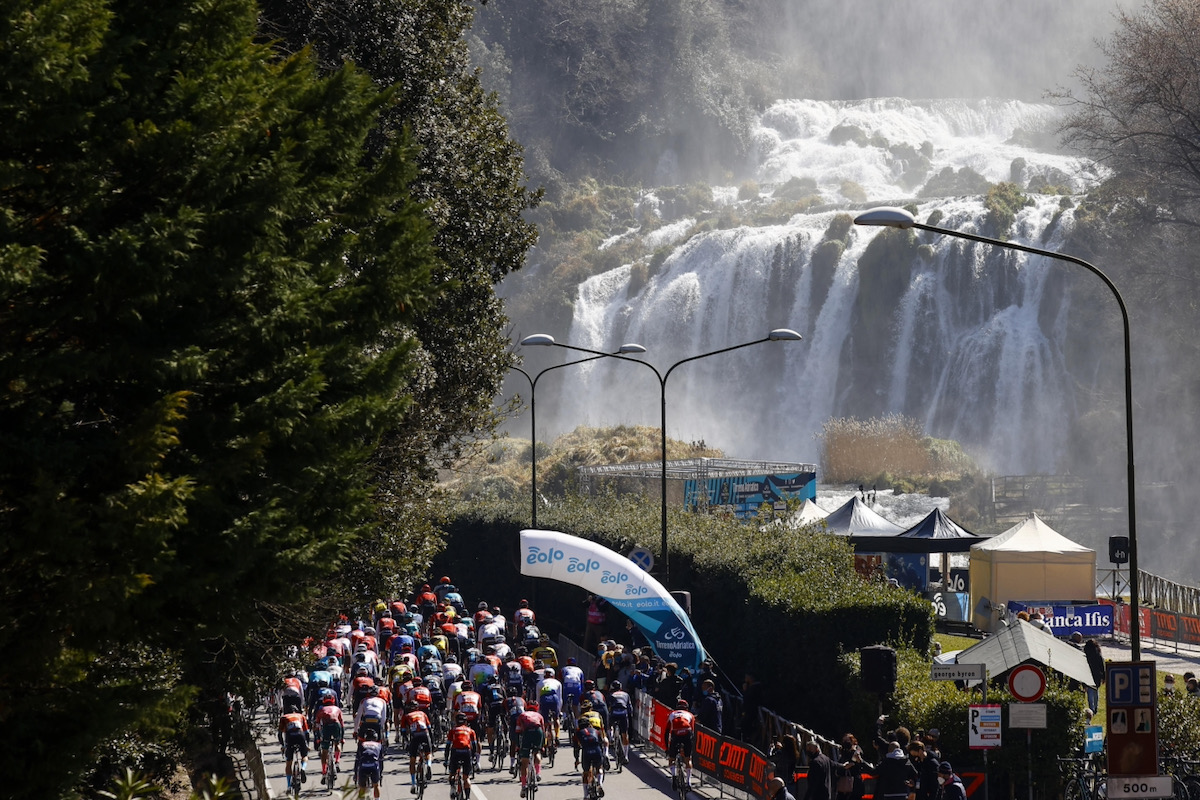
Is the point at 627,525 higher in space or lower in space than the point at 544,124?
lower

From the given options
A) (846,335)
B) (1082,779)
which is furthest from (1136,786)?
(846,335)

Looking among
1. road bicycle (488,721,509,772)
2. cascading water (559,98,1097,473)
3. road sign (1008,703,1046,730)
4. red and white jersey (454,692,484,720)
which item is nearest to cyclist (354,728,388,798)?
red and white jersey (454,692,484,720)

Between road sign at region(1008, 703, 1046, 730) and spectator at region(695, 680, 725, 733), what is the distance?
6269 mm

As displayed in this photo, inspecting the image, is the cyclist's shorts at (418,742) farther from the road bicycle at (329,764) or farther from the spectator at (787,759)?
the spectator at (787,759)

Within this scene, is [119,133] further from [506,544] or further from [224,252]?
[506,544]

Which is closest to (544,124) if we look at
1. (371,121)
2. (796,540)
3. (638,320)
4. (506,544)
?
(638,320)

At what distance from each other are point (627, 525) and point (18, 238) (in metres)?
26.1

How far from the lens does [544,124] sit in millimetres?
182500

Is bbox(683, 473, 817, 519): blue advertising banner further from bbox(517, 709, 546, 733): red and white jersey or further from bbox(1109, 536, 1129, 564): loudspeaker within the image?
bbox(517, 709, 546, 733): red and white jersey

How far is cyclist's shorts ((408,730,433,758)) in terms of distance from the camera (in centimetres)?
1831

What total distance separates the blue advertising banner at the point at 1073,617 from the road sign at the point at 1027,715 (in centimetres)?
1435

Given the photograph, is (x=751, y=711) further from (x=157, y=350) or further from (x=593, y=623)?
(x=157, y=350)

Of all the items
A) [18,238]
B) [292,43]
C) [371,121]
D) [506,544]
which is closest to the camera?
[18,238]

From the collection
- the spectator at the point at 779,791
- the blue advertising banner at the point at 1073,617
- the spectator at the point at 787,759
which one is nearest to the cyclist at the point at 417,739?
the spectator at the point at 787,759
